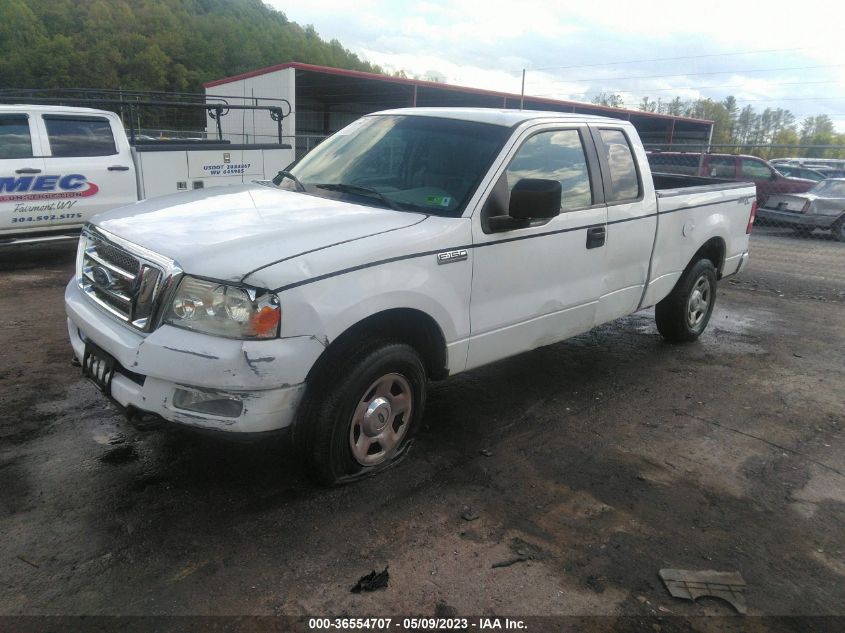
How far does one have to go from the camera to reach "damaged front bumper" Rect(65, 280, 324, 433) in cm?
279

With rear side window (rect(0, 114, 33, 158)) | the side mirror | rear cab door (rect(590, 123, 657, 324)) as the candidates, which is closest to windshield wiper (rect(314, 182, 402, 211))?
the side mirror

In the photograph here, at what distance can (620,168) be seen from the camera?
4.78 m

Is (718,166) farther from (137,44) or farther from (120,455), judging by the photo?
(137,44)

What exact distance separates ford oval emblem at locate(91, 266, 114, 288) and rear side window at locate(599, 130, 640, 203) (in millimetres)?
3195

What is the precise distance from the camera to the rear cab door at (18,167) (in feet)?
24.9

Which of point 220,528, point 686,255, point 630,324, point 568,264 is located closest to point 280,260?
point 220,528

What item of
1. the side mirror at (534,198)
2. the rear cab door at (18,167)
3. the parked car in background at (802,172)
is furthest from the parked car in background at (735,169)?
the side mirror at (534,198)

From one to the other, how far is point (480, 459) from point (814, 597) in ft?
5.65

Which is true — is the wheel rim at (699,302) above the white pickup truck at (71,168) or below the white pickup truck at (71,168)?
below

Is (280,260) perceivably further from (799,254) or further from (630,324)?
(799,254)

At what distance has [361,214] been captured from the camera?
11.4ft

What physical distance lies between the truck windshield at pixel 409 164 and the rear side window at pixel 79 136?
513 cm

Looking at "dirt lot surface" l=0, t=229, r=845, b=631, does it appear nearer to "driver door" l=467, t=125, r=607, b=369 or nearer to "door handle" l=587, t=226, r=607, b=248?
"driver door" l=467, t=125, r=607, b=369

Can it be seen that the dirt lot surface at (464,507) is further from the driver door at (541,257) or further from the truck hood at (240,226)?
the truck hood at (240,226)
